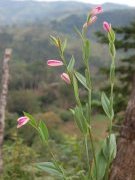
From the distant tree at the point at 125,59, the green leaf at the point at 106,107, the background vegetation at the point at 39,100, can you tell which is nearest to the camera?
the green leaf at the point at 106,107

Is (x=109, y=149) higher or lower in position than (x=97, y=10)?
lower

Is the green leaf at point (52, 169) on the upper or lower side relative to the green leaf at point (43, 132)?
lower

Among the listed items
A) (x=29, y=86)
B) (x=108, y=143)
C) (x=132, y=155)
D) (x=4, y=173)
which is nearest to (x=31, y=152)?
(x=4, y=173)

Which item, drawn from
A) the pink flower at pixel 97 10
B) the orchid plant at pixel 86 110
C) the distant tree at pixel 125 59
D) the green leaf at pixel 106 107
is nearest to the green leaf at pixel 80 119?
the orchid plant at pixel 86 110

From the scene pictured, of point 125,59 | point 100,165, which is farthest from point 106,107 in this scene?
point 125,59

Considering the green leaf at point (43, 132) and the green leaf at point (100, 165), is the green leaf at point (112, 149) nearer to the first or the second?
the green leaf at point (100, 165)

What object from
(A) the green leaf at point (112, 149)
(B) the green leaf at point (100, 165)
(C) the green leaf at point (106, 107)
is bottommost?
(B) the green leaf at point (100, 165)

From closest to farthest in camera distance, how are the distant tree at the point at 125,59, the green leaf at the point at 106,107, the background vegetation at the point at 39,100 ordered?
the green leaf at the point at 106,107 → the background vegetation at the point at 39,100 → the distant tree at the point at 125,59

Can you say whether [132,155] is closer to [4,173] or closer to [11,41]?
[4,173]

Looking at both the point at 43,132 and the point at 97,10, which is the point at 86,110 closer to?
the point at 43,132

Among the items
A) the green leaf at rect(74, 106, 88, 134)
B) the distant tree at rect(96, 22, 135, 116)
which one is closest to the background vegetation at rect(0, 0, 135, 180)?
the distant tree at rect(96, 22, 135, 116)

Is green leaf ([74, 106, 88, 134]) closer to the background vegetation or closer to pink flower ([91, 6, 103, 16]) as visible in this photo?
the background vegetation
